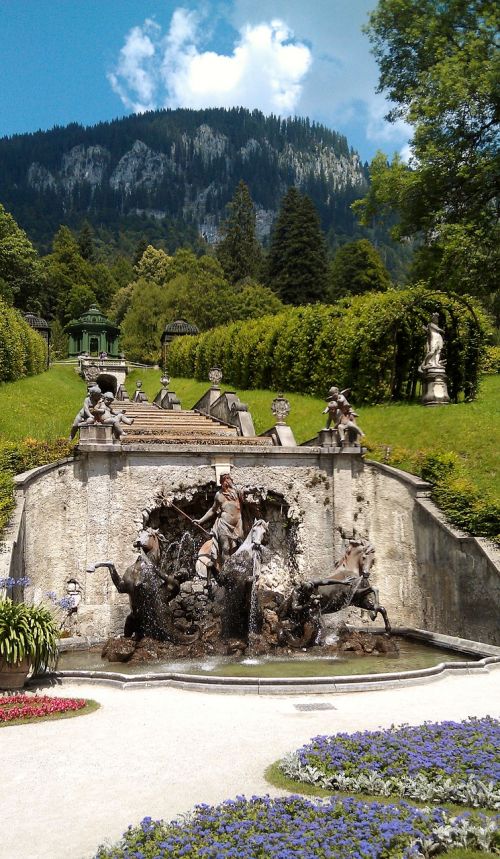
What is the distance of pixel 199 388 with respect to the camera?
41750mm

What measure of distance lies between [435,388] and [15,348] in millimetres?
20799

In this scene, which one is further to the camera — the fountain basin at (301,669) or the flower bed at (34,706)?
the fountain basin at (301,669)

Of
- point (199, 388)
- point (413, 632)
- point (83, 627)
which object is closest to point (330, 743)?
point (413, 632)

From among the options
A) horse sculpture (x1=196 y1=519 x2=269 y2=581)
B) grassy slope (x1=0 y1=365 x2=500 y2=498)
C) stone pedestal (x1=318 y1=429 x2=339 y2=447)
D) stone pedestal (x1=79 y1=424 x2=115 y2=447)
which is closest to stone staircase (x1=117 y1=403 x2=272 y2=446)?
stone pedestal (x1=79 y1=424 x2=115 y2=447)

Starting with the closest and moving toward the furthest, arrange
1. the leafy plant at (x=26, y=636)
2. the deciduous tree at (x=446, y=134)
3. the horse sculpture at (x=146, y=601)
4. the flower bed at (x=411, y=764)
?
the flower bed at (x=411, y=764) → the leafy plant at (x=26, y=636) → the horse sculpture at (x=146, y=601) → the deciduous tree at (x=446, y=134)

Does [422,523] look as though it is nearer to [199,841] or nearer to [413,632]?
[413,632]

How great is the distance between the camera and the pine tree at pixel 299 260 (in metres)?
74.2

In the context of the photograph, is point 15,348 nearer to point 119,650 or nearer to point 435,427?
point 435,427

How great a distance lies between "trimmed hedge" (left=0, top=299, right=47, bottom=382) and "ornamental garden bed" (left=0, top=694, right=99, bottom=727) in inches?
1034

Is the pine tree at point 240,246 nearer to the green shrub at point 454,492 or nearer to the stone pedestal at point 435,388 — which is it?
the stone pedestal at point 435,388

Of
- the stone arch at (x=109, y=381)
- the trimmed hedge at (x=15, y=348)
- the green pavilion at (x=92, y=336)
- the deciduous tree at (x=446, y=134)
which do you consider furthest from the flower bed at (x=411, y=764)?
the green pavilion at (x=92, y=336)

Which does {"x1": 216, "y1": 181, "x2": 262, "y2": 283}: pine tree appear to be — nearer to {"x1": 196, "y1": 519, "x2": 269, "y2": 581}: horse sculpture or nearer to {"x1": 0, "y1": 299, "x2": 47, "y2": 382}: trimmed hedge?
{"x1": 0, "y1": 299, "x2": 47, "y2": 382}: trimmed hedge

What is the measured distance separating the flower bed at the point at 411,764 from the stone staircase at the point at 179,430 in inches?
482

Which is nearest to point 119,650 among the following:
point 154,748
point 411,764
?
point 154,748
